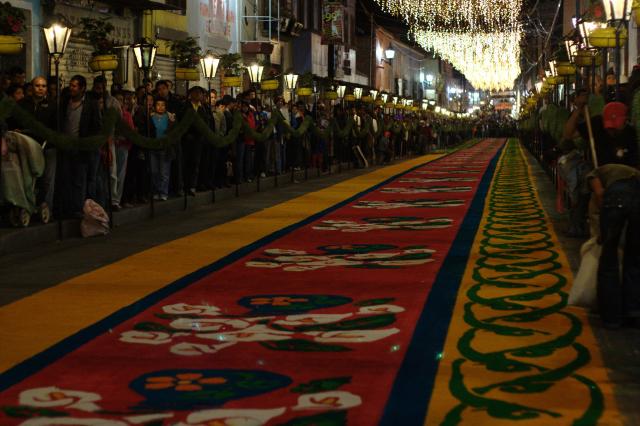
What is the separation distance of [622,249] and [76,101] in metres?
8.12

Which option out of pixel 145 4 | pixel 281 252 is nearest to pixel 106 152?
pixel 281 252

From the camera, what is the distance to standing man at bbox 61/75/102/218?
13391 mm

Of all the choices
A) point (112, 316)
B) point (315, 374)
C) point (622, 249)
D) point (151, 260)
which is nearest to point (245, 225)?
point (151, 260)

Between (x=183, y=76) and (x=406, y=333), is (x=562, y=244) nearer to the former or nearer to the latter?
(x=406, y=333)

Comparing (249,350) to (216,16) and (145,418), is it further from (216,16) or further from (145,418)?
(216,16)

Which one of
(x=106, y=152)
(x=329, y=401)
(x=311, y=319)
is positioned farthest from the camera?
(x=106, y=152)

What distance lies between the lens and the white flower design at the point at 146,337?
273 inches

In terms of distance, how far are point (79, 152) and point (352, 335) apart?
7128mm

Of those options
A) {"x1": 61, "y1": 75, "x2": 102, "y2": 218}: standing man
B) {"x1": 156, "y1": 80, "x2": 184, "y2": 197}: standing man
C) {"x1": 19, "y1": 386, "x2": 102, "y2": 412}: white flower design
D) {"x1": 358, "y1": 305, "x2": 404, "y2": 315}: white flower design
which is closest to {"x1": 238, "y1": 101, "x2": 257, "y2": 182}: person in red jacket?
{"x1": 156, "y1": 80, "x2": 184, "y2": 197}: standing man

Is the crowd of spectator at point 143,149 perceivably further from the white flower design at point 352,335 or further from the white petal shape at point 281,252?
the white flower design at point 352,335

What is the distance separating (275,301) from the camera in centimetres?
838

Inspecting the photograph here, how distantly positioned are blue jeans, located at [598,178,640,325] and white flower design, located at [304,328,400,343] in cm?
133

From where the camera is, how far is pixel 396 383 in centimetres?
580

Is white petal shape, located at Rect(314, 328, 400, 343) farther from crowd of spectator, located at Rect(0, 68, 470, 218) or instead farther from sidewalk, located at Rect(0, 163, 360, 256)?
crowd of spectator, located at Rect(0, 68, 470, 218)
